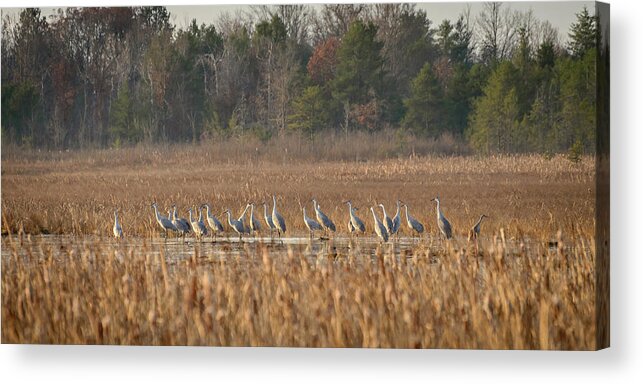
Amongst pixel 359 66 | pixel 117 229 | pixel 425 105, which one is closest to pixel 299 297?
pixel 117 229

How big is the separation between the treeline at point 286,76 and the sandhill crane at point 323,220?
0.56m

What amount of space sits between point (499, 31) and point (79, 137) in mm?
3523

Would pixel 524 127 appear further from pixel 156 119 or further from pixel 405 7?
pixel 156 119

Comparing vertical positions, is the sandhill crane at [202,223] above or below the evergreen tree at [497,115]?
below

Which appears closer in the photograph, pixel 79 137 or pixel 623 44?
pixel 623 44

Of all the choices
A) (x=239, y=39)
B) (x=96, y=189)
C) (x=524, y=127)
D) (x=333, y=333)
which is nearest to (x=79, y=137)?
(x=96, y=189)

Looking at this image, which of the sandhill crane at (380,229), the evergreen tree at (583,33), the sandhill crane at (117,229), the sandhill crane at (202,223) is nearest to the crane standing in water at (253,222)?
the sandhill crane at (202,223)

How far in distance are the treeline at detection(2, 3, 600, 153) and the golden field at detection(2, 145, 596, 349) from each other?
237 millimetres

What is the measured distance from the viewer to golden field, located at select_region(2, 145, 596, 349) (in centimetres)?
1417

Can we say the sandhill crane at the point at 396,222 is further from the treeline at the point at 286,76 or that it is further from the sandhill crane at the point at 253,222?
the sandhill crane at the point at 253,222

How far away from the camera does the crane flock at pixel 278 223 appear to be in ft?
48.2

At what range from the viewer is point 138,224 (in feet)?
49.4

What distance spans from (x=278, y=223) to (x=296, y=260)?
401mm

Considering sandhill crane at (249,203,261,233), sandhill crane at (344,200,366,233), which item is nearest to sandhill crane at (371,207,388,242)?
sandhill crane at (344,200,366,233)
